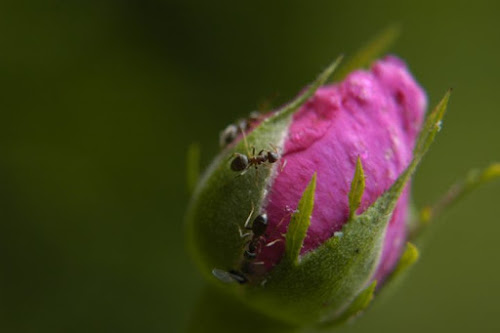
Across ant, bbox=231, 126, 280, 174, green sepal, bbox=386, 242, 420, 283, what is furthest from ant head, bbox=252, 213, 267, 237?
green sepal, bbox=386, 242, 420, 283

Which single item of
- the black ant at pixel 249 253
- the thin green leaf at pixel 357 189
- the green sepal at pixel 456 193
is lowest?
the black ant at pixel 249 253

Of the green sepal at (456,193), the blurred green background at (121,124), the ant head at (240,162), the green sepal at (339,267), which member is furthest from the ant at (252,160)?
the blurred green background at (121,124)

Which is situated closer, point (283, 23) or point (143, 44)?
point (143, 44)

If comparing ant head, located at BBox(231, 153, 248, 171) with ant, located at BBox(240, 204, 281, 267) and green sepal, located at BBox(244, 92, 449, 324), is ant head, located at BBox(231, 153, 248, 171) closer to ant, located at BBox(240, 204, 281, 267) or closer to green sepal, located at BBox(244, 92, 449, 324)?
ant, located at BBox(240, 204, 281, 267)

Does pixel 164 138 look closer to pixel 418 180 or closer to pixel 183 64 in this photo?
pixel 183 64

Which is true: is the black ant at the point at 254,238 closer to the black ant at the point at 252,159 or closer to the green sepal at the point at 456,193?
the black ant at the point at 252,159

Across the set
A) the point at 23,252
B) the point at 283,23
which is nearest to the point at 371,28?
the point at 283,23
